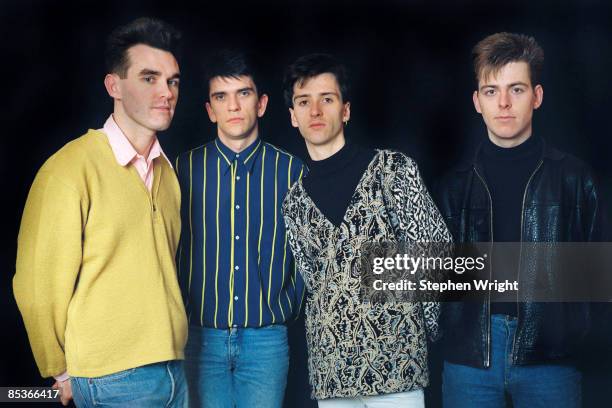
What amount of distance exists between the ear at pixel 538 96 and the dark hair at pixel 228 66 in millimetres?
758

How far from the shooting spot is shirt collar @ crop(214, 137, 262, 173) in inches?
82.7

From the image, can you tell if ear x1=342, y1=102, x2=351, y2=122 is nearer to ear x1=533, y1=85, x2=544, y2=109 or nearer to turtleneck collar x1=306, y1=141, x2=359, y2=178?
turtleneck collar x1=306, y1=141, x2=359, y2=178

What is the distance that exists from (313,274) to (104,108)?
748mm

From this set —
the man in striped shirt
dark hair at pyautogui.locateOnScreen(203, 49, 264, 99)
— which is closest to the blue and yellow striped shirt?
the man in striped shirt

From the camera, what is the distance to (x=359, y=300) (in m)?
1.96

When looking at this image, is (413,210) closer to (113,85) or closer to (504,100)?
(504,100)

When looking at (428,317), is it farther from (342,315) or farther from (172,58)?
(172,58)

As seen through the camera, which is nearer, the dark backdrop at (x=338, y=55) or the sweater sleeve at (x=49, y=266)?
the sweater sleeve at (x=49, y=266)

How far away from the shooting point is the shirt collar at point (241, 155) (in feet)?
6.89

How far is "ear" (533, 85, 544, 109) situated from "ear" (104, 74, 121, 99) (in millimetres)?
1138

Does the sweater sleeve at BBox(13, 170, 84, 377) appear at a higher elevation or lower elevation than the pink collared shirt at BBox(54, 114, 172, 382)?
lower

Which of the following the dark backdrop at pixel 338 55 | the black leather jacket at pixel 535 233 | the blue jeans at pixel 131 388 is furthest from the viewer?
the dark backdrop at pixel 338 55

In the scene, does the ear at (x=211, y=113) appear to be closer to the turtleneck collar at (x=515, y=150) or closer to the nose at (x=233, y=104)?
the nose at (x=233, y=104)

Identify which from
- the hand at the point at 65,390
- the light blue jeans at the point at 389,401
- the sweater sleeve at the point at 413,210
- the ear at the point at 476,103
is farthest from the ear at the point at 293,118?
the hand at the point at 65,390
